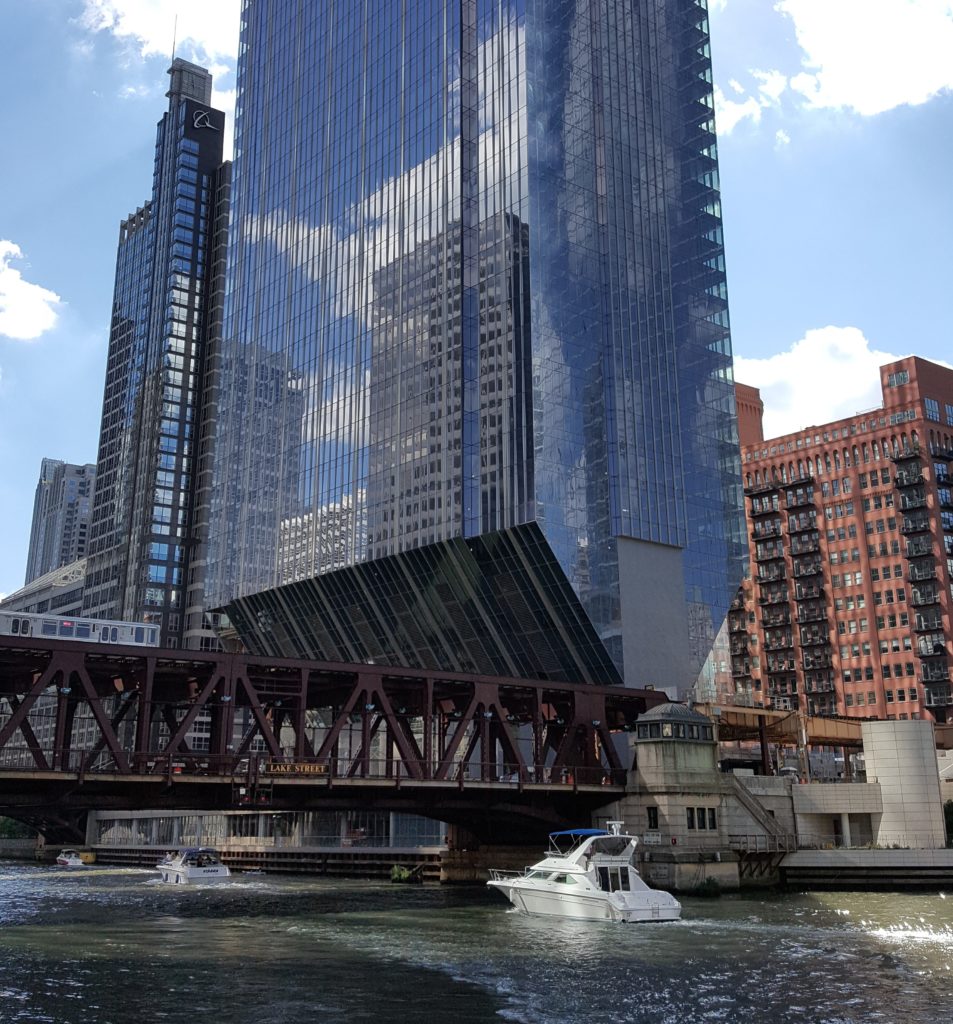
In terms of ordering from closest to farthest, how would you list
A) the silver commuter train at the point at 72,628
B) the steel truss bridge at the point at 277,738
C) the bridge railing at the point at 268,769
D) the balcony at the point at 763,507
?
the steel truss bridge at the point at 277,738
the bridge railing at the point at 268,769
the silver commuter train at the point at 72,628
the balcony at the point at 763,507

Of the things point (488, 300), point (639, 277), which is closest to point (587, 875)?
point (488, 300)

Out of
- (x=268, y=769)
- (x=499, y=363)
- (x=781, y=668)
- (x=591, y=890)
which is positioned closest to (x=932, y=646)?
(x=781, y=668)

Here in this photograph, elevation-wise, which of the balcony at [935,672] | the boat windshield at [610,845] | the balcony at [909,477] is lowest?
the boat windshield at [610,845]

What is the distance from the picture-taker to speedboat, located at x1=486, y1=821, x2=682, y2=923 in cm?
5775

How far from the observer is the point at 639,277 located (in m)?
125

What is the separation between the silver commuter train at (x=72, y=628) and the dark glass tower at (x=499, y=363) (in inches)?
1102

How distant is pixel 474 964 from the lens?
43.3m

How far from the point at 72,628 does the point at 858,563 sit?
117177 millimetres

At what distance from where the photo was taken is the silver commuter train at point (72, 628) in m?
A: 85.8

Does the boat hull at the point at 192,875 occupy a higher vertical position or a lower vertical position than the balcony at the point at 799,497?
lower

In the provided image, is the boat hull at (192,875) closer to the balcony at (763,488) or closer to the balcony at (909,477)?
the balcony at (763,488)

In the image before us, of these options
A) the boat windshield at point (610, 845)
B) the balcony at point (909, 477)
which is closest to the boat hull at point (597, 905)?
the boat windshield at point (610, 845)

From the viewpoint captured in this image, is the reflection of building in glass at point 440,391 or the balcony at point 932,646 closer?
the reflection of building in glass at point 440,391

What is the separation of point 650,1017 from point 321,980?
12480 millimetres
